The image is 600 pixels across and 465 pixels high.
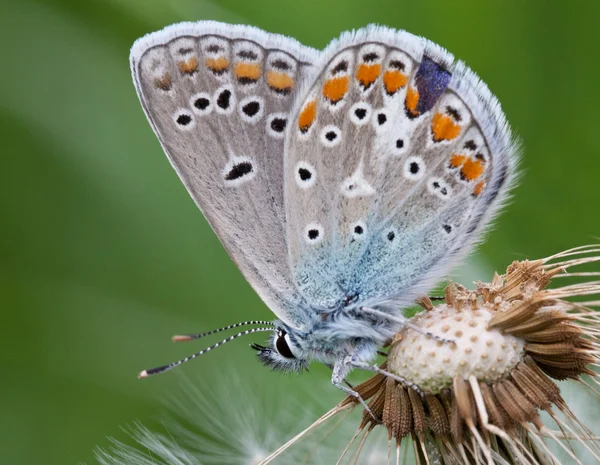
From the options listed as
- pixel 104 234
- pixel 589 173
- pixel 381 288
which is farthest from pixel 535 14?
pixel 104 234

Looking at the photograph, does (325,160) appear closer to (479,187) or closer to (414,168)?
(414,168)

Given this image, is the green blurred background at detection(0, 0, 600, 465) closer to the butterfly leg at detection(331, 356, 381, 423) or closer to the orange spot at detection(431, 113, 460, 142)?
the orange spot at detection(431, 113, 460, 142)

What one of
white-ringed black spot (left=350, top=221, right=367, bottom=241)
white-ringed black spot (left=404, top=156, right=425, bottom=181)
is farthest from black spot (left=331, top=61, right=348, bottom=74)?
white-ringed black spot (left=350, top=221, right=367, bottom=241)

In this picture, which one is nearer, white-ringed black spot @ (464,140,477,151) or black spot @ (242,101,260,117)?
white-ringed black spot @ (464,140,477,151)

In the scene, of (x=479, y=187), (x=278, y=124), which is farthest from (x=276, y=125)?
(x=479, y=187)

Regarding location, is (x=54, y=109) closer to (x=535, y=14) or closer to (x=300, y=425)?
(x=300, y=425)

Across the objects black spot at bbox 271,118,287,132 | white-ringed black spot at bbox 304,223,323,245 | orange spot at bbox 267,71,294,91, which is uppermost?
orange spot at bbox 267,71,294,91
